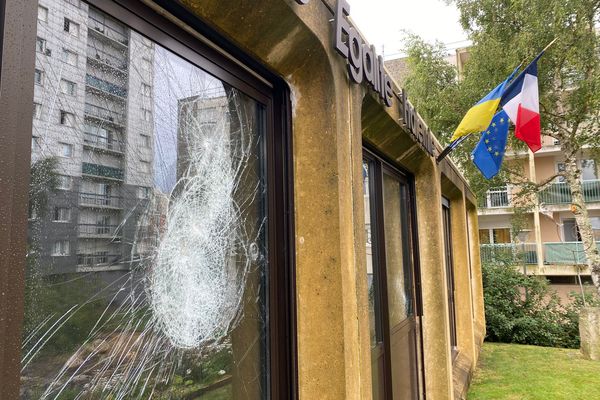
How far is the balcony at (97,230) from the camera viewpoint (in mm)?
1277

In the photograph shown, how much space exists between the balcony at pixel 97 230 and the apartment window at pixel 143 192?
0.47ft

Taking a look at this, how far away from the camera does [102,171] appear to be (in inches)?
A: 53.6

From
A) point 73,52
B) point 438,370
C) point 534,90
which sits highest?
point 534,90

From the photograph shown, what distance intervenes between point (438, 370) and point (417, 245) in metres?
1.40

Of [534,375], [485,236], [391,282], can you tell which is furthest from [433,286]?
[485,236]

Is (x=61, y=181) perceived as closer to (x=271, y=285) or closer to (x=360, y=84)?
(x=271, y=285)

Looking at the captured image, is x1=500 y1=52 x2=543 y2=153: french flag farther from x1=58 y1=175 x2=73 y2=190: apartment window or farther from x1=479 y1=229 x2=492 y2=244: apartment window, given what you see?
x1=479 y1=229 x2=492 y2=244: apartment window

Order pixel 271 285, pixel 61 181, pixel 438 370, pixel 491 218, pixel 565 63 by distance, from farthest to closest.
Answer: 1. pixel 491 218
2. pixel 565 63
3. pixel 438 370
4. pixel 271 285
5. pixel 61 181

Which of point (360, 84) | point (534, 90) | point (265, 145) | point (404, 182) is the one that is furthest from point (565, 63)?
point (265, 145)

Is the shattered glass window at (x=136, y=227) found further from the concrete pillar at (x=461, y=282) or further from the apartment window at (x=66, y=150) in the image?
the concrete pillar at (x=461, y=282)

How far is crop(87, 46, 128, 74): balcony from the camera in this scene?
1.36 metres

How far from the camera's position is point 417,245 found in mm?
5137

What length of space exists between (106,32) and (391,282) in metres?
3.48

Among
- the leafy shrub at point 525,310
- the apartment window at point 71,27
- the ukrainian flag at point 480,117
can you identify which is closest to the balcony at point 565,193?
the leafy shrub at point 525,310
